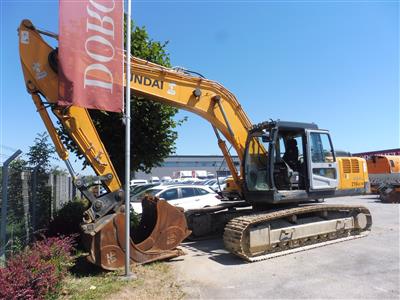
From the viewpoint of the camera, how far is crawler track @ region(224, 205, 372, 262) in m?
8.02

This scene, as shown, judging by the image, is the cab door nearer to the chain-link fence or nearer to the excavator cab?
the excavator cab

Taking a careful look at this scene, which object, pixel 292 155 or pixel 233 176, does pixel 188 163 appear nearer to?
pixel 233 176

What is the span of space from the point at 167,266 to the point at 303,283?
8.61 feet

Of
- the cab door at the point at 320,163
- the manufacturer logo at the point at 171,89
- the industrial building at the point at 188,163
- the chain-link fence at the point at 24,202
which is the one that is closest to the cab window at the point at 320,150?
the cab door at the point at 320,163

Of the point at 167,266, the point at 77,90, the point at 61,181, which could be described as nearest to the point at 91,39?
the point at 77,90

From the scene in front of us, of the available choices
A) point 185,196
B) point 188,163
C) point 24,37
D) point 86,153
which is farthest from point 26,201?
point 188,163

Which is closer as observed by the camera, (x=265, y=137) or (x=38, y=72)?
(x=38, y=72)

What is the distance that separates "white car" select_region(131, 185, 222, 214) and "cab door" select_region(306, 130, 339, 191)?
4.34 m

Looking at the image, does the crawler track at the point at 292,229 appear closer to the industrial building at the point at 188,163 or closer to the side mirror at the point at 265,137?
the side mirror at the point at 265,137

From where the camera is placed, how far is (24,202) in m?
7.56

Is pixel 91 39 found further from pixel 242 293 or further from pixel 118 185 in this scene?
pixel 242 293

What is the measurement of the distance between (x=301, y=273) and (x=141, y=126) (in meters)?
6.00

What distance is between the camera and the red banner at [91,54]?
6039 mm

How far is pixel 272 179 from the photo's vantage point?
878 cm
